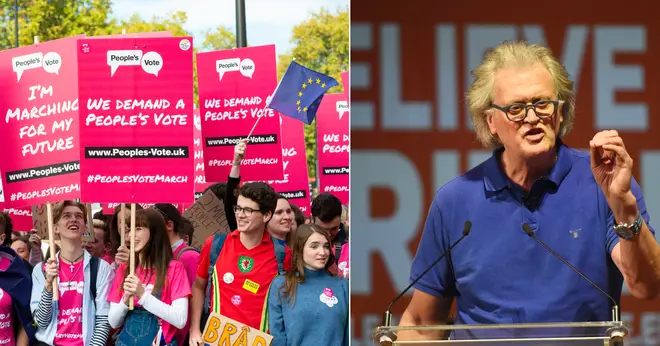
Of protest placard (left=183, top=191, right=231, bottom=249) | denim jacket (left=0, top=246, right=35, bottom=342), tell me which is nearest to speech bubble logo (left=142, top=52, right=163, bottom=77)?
protest placard (left=183, top=191, right=231, bottom=249)

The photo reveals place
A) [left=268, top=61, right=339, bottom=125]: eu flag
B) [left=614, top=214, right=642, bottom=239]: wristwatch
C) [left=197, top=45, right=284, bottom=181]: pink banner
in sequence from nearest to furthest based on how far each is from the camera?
[left=614, top=214, right=642, bottom=239]: wristwatch < [left=268, top=61, right=339, bottom=125]: eu flag < [left=197, top=45, right=284, bottom=181]: pink banner

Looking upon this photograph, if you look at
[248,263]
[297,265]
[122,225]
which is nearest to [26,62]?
[122,225]

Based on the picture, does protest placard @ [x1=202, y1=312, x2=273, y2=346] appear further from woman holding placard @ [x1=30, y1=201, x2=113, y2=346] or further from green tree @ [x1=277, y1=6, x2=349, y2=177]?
green tree @ [x1=277, y1=6, x2=349, y2=177]

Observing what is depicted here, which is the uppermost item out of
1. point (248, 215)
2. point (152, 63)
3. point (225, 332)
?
point (152, 63)

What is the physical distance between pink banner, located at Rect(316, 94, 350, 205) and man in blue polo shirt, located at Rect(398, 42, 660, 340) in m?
6.38

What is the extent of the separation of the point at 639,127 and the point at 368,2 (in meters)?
1.52

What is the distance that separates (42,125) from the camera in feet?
31.2

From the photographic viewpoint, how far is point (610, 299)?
6141 millimetres

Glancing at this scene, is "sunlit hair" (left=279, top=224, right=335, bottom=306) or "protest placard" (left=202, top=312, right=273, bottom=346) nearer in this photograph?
"sunlit hair" (left=279, top=224, right=335, bottom=306)

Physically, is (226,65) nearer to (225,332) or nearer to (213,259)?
(213,259)

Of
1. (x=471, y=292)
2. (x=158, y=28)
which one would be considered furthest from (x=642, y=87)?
(x=158, y=28)

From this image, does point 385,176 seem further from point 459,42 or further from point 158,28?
point 158,28

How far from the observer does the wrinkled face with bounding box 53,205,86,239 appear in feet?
29.1

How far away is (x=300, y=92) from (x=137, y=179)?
2.12 meters
